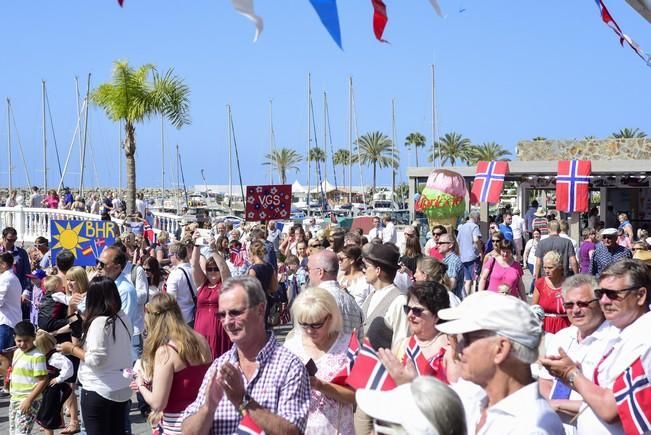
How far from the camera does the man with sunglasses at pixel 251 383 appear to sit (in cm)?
383

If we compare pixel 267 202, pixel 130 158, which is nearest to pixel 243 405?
pixel 267 202

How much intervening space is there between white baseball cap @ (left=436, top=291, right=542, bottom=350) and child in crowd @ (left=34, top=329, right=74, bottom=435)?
17.1 feet

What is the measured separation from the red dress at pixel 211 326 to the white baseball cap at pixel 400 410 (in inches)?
231

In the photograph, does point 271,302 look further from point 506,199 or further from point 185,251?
point 506,199

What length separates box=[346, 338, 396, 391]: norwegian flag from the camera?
3848 millimetres

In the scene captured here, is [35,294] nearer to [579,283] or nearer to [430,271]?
[430,271]

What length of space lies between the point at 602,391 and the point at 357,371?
1076 millimetres

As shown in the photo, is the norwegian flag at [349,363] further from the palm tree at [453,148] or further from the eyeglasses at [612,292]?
Result: the palm tree at [453,148]

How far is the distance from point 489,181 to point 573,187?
2459mm

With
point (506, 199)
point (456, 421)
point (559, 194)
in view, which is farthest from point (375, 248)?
point (506, 199)

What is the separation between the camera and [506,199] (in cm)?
7800

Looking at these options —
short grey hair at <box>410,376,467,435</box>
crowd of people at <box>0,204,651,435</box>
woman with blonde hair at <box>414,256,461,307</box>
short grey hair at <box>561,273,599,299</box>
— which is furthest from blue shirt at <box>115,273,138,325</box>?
short grey hair at <box>410,376,467,435</box>

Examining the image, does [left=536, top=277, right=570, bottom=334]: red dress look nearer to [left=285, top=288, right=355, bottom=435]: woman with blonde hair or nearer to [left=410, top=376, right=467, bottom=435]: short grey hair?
[left=285, top=288, right=355, bottom=435]: woman with blonde hair

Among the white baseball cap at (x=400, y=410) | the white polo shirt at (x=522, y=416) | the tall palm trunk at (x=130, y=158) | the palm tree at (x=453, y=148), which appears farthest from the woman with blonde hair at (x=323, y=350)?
the palm tree at (x=453, y=148)
